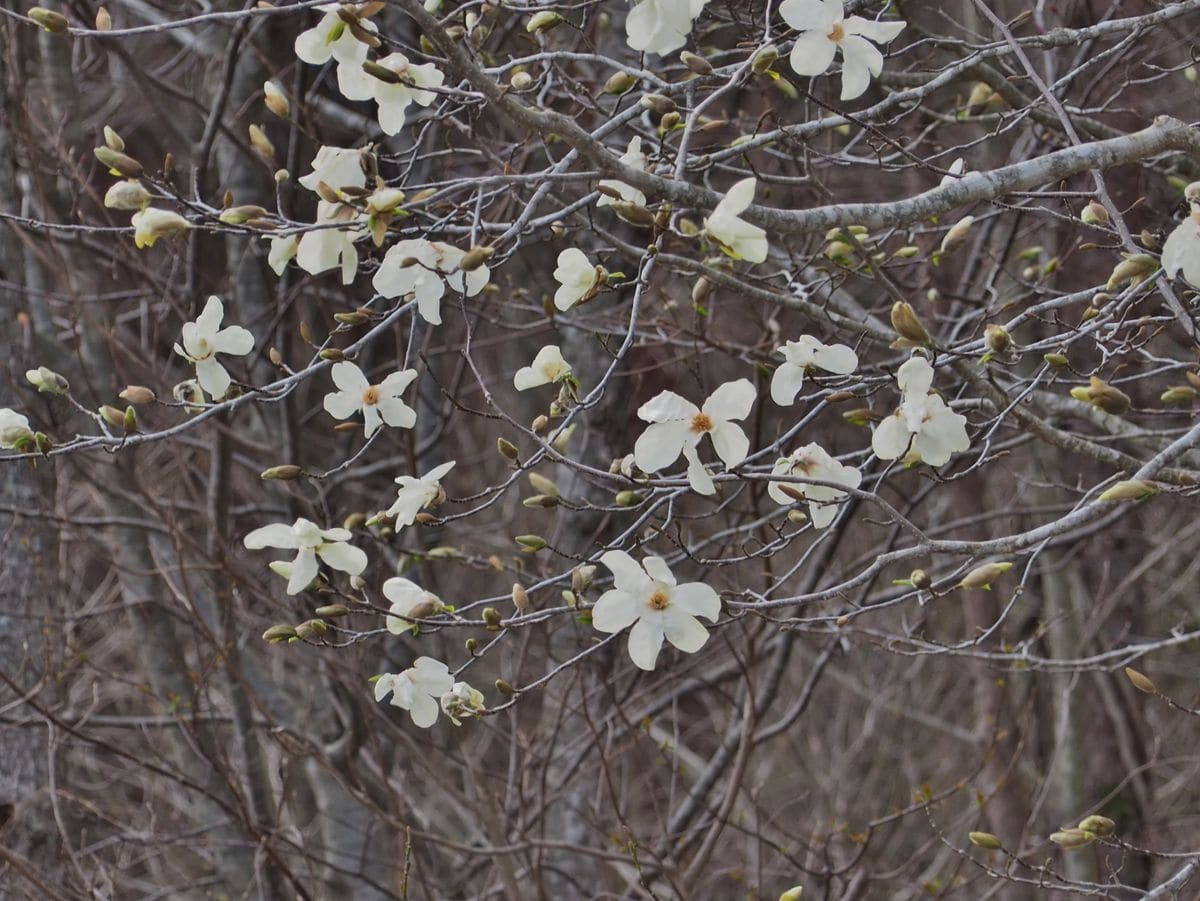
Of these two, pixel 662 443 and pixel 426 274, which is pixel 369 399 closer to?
pixel 426 274

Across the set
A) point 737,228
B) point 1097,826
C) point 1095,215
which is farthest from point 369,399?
point 1097,826

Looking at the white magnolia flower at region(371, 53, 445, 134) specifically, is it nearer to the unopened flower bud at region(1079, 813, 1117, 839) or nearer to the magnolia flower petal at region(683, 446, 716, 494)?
the magnolia flower petal at region(683, 446, 716, 494)

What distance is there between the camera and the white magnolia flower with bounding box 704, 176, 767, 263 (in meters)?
1.68

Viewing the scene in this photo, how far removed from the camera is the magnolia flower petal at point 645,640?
1.88m

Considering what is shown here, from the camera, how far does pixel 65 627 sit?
3.97m

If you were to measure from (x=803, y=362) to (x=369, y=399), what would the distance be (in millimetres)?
759

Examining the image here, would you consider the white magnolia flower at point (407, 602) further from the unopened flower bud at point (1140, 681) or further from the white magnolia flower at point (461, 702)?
the unopened flower bud at point (1140, 681)

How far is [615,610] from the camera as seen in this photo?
Result: 6.14ft

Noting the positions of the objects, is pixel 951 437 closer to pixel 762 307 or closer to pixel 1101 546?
pixel 762 307

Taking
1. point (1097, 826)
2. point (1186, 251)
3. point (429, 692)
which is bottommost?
point (1097, 826)

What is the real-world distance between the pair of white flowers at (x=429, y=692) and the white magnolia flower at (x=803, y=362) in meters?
0.72

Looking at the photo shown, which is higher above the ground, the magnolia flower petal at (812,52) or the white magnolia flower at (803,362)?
the magnolia flower petal at (812,52)

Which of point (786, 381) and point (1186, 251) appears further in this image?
point (786, 381)

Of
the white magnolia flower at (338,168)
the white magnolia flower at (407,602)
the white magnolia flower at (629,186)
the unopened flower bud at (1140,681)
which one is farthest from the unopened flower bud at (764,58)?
the unopened flower bud at (1140,681)
